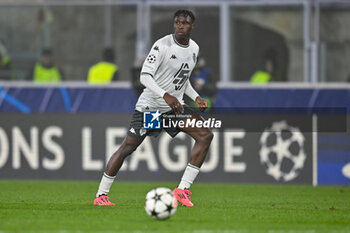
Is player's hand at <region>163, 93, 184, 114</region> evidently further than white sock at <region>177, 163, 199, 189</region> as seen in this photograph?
No

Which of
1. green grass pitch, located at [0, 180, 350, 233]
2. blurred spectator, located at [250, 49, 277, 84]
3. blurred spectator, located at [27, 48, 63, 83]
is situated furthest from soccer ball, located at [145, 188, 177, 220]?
blurred spectator, located at [27, 48, 63, 83]

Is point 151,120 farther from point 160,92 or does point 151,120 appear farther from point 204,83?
point 204,83

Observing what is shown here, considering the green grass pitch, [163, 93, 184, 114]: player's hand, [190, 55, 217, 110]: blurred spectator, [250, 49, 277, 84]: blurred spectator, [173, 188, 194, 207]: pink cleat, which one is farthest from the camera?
[250, 49, 277, 84]: blurred spectator

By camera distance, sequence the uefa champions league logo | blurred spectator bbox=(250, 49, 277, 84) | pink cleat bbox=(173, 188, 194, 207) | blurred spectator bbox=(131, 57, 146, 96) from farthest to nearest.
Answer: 1. blurred spectator bbox=(250, 49, 277, 84)
2. blurred spectator bbox=(131, 57, 146, 96)
3. the uefa champions league logo
4. pink cleat bbox=(173, 188, 194, 207)

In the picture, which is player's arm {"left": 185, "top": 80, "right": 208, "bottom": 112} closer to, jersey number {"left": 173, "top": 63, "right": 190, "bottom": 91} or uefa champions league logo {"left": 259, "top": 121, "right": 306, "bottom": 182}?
jersey number {"left": 173, "top": 63, "right": 190, "bottom": 91}

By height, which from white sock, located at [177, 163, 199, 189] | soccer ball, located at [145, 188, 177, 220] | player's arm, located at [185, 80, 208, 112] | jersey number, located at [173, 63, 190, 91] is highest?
jersey number, located at [173, 63, 190, 91]

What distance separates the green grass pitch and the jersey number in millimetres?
1441

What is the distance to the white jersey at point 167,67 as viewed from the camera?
11.1 metres

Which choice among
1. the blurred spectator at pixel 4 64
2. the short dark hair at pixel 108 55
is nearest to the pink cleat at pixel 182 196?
the short dark hair at pixel 108 55

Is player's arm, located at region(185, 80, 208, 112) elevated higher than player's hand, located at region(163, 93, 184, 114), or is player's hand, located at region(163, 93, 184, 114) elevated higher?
player's hand, located at region(163, 93, 184, 114)

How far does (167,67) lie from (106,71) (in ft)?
24.4

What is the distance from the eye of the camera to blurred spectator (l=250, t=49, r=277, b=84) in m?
18.2

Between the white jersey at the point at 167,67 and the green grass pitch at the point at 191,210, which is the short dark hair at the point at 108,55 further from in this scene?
the white jersey at the point at 167,67

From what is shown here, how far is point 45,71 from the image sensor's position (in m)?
18.7
